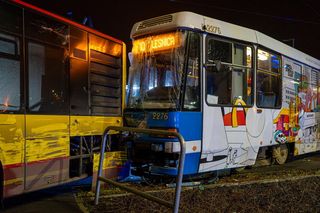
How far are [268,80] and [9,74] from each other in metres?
6.22

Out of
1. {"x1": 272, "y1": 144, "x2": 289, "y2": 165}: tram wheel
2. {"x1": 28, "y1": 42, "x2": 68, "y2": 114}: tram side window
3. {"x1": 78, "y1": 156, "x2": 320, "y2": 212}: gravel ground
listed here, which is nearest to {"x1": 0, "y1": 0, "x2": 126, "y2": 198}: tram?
{"x1": 28, "y1": 42, "x2": 68, "y2": 114}: tram side window

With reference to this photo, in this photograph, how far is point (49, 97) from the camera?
642 centimetres

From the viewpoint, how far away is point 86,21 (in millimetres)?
7996

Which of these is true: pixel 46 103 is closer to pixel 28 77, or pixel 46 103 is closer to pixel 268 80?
pixel 28 77

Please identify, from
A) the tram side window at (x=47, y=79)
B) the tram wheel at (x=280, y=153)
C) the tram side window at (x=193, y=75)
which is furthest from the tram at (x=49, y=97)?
the tram wheel at (x=280, y=153)

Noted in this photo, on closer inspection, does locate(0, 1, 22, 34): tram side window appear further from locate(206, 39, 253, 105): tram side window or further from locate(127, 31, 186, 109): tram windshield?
locate(206, 39, 253, 105): tram side window

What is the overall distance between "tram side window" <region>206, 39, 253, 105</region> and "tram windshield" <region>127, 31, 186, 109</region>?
69 cm

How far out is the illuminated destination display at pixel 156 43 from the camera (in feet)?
24.6

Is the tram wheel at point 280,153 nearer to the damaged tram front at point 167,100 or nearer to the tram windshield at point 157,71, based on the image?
the damaged tram front at point 167,100

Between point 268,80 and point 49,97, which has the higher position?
point 268,80

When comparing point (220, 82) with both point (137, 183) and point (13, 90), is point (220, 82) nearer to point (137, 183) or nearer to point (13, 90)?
point (137, 183)

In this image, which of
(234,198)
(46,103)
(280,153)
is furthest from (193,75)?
(280,153)

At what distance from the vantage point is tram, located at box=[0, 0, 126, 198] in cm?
563

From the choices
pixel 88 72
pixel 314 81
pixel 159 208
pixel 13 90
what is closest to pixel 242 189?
pixel 159 208
